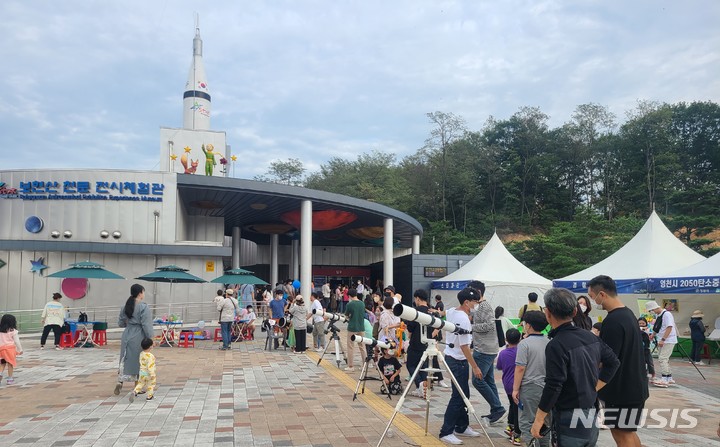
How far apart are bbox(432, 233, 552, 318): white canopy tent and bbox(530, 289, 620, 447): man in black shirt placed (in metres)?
17.6

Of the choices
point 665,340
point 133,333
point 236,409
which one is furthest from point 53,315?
point 665,340

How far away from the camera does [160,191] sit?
20.5 m

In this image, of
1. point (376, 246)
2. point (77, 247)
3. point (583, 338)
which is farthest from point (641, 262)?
point (376, 246)

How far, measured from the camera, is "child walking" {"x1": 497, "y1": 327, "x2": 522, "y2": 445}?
5.74 metres

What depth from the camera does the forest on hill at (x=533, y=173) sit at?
45.6 meters

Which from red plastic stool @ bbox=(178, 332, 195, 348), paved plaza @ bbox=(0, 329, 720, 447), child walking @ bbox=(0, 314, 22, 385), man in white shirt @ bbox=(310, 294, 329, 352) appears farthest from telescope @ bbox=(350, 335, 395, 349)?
red plastic stool @ bbox=(178, 332, 195, 348)

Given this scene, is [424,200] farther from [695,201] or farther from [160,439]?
[160,439]

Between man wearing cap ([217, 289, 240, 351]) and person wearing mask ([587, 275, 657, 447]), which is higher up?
person wearing mask ([587, 275, 657, 447])

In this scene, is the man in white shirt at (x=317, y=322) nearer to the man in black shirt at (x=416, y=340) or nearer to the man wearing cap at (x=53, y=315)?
the man in black shirt at (x=416, y=340)

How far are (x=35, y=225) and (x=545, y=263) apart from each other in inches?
1213

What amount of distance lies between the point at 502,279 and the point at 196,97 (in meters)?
26.4

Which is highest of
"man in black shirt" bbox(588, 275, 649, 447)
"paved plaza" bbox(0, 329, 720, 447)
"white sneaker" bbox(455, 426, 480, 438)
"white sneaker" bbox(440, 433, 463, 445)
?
"man in black shirt" bbox(588, 275, 649, 447)

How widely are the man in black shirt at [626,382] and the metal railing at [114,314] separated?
15.7m

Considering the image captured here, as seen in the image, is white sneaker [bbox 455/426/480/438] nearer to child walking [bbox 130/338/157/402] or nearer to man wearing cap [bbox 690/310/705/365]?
child walking [bbox 130/338/157/402]
